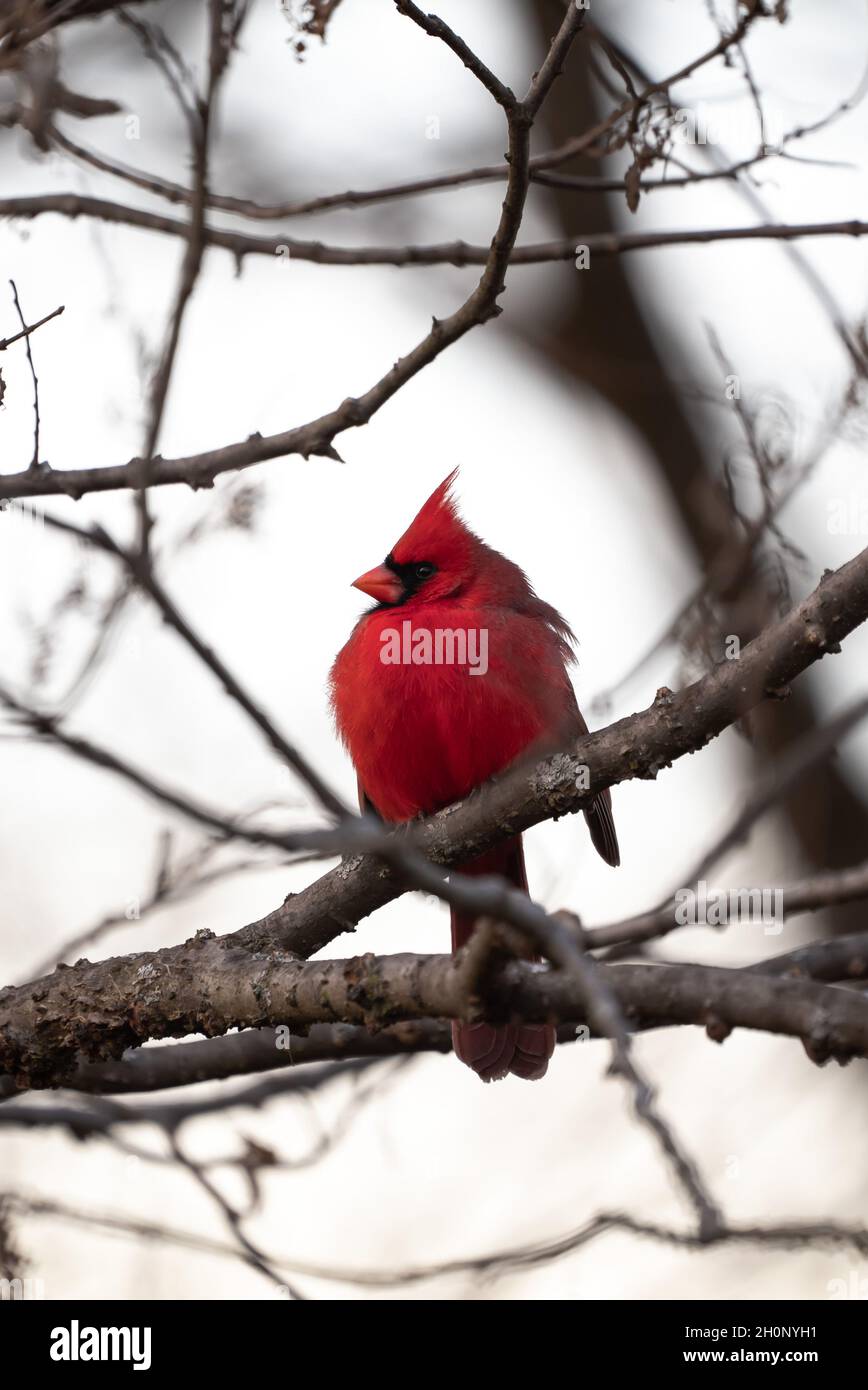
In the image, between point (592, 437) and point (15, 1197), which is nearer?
point (15, 1197)

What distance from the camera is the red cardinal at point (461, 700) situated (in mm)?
3547

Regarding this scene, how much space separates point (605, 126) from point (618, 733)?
117cm

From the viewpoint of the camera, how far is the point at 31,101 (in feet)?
9.16

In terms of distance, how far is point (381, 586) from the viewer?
161 inches

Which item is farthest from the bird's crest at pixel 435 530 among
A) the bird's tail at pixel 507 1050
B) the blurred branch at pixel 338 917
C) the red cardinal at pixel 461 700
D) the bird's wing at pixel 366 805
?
the blurred branch at pixel 338 917

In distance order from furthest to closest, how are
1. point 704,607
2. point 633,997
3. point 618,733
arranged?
point 704,607 → point 618,733 → point 633,997

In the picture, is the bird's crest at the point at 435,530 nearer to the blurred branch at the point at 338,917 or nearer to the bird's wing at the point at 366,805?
the bird's wing at the point at 366,805

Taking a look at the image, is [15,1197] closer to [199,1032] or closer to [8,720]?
[199,1032]

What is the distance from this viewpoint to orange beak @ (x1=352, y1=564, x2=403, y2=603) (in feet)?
13.4

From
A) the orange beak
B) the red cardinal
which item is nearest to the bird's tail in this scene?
the red cardinal

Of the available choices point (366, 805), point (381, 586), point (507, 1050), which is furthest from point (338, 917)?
point (381, 586)

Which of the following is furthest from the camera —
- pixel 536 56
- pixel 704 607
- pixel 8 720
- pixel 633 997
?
pixel 536 56

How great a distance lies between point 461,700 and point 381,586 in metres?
0.66

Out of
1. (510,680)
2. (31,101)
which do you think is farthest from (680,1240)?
(31,101)
